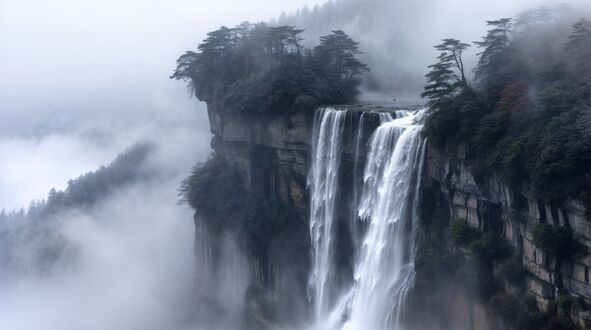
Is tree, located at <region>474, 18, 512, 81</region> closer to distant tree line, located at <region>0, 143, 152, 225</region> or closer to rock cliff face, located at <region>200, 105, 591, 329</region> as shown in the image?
rock cliff face, located at <region>200, 105, 591, 329</region>

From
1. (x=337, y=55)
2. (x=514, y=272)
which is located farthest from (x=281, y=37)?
(x=514, y=272)

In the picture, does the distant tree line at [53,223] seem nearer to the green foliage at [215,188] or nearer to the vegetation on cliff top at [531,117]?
the green foliage at [215,188]

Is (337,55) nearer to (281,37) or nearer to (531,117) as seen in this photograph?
(281,37)

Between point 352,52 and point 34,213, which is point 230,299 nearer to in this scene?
point 352,52

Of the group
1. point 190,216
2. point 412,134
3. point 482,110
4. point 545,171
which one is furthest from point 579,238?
point 190,216

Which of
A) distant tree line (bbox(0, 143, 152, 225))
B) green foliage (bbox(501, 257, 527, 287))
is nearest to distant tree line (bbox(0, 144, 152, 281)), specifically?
distant tree line (bbox(0, 143, 152, 225))

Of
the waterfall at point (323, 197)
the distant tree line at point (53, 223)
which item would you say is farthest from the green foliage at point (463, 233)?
the distant tree line at point (53, 223)
